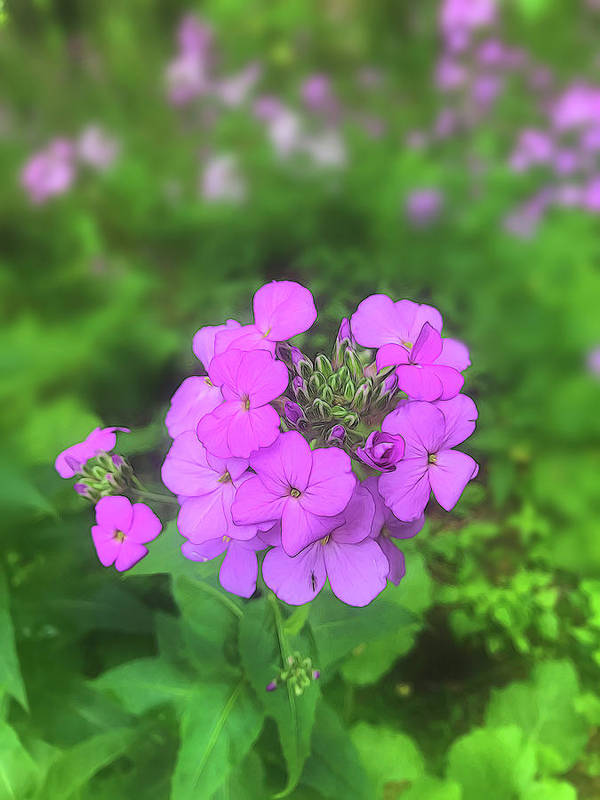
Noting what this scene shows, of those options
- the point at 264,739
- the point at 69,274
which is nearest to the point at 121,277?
the point at 69,274

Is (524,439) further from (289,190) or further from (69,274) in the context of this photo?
(69,274)

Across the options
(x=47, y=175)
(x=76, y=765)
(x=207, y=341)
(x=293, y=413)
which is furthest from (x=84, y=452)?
(x=47, y=175)

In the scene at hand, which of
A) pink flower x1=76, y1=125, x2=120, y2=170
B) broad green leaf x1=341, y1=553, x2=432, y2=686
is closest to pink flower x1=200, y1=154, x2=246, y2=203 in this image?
pink flower x1=76, y1=125, x2=120, y2=170

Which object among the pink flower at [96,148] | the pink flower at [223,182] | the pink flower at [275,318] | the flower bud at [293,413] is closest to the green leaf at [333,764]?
the flower bud at [293,413]

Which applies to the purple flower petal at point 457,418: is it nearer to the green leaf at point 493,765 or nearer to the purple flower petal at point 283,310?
the purple flower petal at point 283,310

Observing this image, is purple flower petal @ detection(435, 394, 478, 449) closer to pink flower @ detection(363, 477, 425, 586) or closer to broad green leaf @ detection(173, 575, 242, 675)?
pink flower @ detection(363, 477, 425, 586)

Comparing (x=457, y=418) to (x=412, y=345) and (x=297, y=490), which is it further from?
(x=297, y=490)

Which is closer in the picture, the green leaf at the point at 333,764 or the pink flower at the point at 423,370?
the pink flower at the point at 423,370
